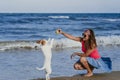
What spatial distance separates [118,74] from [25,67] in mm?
2806

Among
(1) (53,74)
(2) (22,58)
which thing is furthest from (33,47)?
(1) (53,74)

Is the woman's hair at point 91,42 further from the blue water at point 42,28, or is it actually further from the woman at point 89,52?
the blue water at point 42,28

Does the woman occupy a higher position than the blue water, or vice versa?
the woman

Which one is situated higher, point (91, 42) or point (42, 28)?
point (91, 42)

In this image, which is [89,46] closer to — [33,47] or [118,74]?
[118,74]

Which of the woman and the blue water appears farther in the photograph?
the blue water

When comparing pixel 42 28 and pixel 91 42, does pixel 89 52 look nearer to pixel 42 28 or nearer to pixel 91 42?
pixel 91 42

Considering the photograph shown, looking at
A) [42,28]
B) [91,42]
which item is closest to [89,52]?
[91,42]

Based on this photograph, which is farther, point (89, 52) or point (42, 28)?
point (42, 28)

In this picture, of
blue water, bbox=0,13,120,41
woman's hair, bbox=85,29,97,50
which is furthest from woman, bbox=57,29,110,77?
blue water, bbox=0,13,120,41

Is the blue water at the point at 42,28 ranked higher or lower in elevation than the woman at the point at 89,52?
lower

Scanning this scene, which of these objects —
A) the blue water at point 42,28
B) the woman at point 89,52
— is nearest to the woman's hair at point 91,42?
the woman at point 89,52

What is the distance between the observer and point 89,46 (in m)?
8.59

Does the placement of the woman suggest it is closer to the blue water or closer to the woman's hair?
the woman's hair
